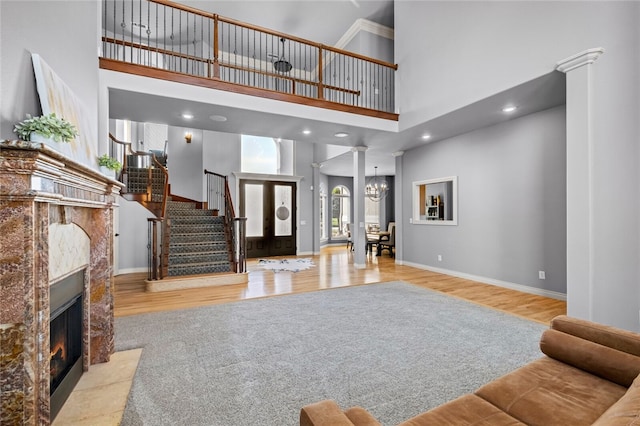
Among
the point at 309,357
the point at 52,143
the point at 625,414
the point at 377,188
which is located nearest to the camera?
the point at 625,414

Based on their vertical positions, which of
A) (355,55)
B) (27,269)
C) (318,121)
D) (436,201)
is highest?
(355,55)

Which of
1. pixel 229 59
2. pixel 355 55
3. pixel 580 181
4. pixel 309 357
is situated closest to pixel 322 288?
pixel 309 357

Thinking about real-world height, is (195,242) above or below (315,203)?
below

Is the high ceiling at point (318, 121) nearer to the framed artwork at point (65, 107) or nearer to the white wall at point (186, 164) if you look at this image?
the framed artwork at point (65, 107)

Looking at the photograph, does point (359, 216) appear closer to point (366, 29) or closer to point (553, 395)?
point (366, 29)

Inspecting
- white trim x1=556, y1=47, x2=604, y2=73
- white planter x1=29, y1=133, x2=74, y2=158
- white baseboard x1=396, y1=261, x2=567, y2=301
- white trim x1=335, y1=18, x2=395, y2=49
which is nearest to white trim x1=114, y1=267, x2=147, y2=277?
white planter x1=29, y1=133, x2=74, y2=158

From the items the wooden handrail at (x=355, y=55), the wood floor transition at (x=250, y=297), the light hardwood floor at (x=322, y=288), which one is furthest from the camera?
the wooden handrail at (x=355, y=55)

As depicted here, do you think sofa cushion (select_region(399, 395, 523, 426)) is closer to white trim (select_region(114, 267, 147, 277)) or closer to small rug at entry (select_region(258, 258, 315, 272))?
small rug at entry (select_region(258, 258, 315, 272))

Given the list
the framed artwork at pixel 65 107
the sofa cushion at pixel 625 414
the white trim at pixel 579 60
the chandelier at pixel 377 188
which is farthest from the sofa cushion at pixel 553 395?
the chandelier at pixel 377 188

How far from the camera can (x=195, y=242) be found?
6.03m

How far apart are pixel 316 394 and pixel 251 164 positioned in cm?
775

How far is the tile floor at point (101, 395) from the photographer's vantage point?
1710 millimetres

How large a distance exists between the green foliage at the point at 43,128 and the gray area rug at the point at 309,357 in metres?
1.71

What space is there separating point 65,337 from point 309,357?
173cm
